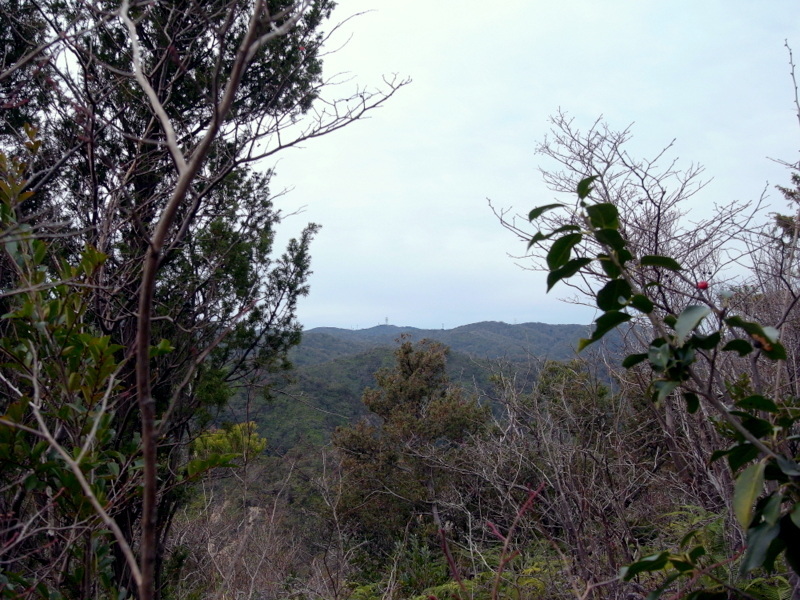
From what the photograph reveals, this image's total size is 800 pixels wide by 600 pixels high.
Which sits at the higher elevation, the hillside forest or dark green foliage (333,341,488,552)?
the hillside forest

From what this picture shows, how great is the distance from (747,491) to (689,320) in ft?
0.82

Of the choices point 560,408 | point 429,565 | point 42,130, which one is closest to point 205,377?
point 42,130

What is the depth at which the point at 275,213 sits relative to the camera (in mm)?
5383

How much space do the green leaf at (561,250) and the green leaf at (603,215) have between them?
0.13ft

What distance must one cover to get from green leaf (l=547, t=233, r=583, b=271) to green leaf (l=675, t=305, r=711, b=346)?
0.19 m

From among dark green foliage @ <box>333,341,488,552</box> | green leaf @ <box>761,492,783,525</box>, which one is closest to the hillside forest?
green leaf @ <box>761,492,783,525</box>

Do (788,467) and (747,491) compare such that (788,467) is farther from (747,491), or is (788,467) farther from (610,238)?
(610,238)

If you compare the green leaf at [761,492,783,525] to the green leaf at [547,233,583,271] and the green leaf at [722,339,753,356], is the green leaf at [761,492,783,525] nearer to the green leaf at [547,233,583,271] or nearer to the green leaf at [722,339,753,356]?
the green leaf at [722,339,753,356]

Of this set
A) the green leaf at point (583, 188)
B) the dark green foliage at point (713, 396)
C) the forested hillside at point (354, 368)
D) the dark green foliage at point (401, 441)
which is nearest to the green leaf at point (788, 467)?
the dark green foliage at point (713, 396)

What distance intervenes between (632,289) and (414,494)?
1101 centimetres

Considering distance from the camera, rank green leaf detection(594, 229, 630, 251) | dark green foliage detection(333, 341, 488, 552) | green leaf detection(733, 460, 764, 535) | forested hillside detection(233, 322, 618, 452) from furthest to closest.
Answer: dark green foliage detection(333, 341, 488, 552) → forested hillside detection(233, 322, 618, 452) → green leaf detection(594, 229, 630, 251) → green leaf detection(733, 460, 764, 535)

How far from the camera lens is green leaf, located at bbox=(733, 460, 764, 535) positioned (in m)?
0.75

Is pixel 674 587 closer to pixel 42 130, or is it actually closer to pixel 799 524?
pixel 799 524

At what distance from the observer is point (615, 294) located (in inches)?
35.0
